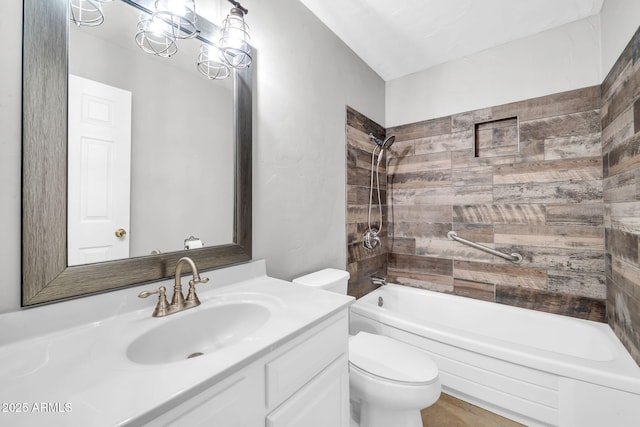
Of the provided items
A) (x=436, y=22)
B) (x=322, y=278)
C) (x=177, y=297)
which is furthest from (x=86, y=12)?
(x=436, y=22)

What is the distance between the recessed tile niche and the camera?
2.02 m

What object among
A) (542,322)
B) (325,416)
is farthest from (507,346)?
(325,416)

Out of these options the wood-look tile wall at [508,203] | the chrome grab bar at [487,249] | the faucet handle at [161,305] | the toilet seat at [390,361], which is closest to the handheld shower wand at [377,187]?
the wood-look tile wall at [508,203]

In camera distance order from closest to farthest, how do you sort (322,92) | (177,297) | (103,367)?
(103,367) → (177,297) → (322,92)

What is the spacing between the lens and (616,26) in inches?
57.6

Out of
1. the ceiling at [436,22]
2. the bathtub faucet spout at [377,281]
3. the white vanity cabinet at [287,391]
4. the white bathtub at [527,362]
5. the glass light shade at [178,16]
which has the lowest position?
the white bathtub at [527,362]

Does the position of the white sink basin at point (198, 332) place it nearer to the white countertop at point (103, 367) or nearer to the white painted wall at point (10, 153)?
the white countertop at point (103, 367)

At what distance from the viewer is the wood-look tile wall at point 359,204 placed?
81.3 inches

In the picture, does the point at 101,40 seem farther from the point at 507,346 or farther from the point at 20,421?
the point at 507,346

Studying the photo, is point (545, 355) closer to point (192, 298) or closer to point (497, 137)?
point (497, 137)

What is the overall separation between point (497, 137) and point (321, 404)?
2.27m

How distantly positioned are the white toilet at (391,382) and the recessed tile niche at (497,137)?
170 centimetres

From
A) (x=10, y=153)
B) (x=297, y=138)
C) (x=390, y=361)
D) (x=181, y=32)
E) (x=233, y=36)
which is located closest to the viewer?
(x=10, y=153)

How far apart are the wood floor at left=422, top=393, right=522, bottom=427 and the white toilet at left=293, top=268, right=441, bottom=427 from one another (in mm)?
365
